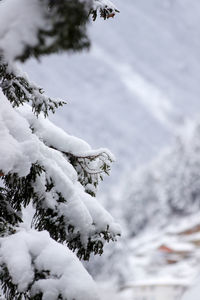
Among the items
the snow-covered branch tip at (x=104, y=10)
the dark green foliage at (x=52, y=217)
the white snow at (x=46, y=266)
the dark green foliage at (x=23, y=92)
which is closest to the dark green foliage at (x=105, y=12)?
the snow-covered branch tip at (x=104, y=10)

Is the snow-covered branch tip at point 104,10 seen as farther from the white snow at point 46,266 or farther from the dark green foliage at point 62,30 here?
the white snow at point 46,266

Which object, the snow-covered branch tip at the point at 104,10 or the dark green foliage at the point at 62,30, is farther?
the snow-covered branch tip at the point at 104,10

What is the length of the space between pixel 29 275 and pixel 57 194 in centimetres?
71

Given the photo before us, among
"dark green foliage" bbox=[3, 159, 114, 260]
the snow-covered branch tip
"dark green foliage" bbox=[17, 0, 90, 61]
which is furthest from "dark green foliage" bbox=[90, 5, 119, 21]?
"dark green foliage" bbox=[3, 159, 114, 260]

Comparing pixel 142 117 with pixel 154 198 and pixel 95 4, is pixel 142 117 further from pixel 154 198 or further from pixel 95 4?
pixel 95 4

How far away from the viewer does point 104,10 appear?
8.38 feet

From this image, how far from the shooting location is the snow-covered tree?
2.14m

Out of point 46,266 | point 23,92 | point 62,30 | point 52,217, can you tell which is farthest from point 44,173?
point 62,30

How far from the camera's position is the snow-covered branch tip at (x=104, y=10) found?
249 centimetres

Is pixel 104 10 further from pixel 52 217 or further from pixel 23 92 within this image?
pixel 52 217

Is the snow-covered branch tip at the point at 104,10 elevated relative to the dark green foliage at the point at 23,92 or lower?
elevated

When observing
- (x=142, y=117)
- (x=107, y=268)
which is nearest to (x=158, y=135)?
(x=142, y=117)

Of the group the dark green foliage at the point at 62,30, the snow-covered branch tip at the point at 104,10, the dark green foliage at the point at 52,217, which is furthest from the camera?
the dark green foliage at the point at 52,217

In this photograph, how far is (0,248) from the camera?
227 cm
